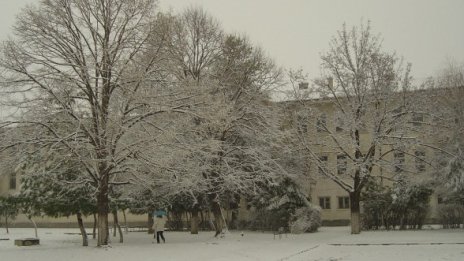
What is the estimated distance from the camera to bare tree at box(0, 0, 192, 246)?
67.5 feet

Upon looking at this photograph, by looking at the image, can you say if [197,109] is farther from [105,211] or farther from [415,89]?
[415,89]

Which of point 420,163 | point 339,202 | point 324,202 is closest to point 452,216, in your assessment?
point 420,163

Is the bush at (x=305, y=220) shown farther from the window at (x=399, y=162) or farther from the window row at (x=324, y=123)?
the window at (x=399, y=162)

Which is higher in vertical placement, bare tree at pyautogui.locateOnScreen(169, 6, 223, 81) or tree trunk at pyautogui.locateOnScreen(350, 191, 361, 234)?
bare tree at pyautogui.locateOnScreen(169, 6, 223, 81)

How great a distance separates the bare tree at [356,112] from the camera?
29.9m

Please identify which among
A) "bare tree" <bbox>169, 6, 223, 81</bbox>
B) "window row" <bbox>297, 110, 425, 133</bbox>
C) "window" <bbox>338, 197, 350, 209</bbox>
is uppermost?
"bare tree" <bbox>169, 6, 223, 81</bbox>

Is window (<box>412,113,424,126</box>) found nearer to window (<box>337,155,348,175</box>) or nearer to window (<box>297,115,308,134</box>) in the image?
window (<box>337,155,348,175</box>)

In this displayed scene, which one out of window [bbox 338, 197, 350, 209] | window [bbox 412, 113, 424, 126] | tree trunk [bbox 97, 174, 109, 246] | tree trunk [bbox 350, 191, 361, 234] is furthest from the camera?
window [bbox 338, 197, 350, 209]

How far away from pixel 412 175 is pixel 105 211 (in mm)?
19295

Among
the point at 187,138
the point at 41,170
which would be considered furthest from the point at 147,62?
the point at 41,170

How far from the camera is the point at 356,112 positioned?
3077 cm

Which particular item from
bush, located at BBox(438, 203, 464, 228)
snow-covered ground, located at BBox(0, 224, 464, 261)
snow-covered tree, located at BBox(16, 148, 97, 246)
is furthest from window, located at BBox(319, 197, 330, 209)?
snow-covered tree, located at BBox(16, 148, 97, 246)

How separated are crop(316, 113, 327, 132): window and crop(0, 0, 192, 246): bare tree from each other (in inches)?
486

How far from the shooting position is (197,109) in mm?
22156
